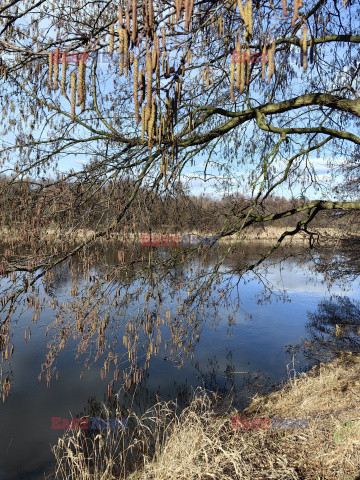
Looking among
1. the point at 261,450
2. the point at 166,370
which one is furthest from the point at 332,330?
the point at 261,450

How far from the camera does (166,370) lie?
780 centimetres

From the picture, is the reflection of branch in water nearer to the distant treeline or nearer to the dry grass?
the dry grass

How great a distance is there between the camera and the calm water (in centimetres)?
554

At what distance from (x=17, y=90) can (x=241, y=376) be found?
268 inches

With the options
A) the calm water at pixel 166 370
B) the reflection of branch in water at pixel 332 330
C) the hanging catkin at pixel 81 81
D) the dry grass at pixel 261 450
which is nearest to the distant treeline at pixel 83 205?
the calm water at pixel 166 370

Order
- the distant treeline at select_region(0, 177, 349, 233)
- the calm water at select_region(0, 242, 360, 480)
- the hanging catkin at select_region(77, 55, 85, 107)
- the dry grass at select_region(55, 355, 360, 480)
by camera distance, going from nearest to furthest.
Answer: the hanging catkin at select_region(77, 55, 85, 107)
the dry grass at select_region(55, 355, 360, 480)
the distant treeline at select_region(0, 177, 349, 233)
the calm water at select_region(0, 242, 360, 480)

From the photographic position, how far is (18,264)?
160 inches

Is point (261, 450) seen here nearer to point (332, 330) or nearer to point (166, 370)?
point (166, 370)

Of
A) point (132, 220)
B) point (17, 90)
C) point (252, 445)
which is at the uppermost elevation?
point (17, 90)

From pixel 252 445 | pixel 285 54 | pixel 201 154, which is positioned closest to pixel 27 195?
pixel 201 154

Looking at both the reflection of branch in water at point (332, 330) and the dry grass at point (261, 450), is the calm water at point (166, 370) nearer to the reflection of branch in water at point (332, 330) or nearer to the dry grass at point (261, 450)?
the reflection of branch in water at point (332, 330)

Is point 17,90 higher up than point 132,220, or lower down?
higher up

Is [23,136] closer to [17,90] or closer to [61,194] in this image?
[17,90]

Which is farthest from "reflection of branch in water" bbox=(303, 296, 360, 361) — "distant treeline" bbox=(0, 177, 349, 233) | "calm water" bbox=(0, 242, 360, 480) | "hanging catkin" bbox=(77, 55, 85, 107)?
"hanging catkin" bbox=(77, 55, 85, 107)
